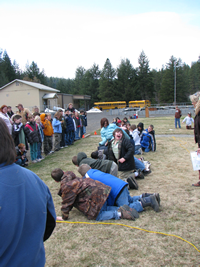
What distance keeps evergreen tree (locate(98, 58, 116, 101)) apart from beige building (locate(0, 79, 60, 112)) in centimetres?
2833

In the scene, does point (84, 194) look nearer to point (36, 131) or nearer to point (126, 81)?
point (36, 131)

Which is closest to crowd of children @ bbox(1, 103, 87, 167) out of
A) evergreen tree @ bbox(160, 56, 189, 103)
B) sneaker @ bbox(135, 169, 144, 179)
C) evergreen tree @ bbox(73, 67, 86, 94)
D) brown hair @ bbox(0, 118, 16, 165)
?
sneaker @ bbox(135, 169, 144, 179)

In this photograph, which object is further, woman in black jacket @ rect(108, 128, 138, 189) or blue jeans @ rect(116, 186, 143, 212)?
woman in black jacket @ rect(108, 128, 138, 189)

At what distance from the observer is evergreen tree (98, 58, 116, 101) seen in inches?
2469

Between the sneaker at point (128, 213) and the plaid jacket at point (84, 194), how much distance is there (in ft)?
1.31

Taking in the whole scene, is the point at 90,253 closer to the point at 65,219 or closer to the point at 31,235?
the point at 65,219

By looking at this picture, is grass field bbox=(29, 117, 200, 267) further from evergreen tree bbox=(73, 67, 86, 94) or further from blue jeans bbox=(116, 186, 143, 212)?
evergreen tree bbox=(73, 67, 86, 94)

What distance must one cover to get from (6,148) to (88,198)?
2.35 metres

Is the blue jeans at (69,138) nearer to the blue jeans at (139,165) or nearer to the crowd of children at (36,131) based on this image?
the crowd of children at (36,131)

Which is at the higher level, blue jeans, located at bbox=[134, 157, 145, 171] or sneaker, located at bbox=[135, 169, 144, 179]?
blue jeans, located at bbox=[134, 157, 145, 171]

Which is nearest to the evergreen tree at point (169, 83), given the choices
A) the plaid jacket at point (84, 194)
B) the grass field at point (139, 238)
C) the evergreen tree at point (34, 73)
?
the evergreen tree at point (34, 73)

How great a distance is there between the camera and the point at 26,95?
35.0 meters

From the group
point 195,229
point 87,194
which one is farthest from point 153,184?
point 87,194

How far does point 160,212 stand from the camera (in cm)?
359
